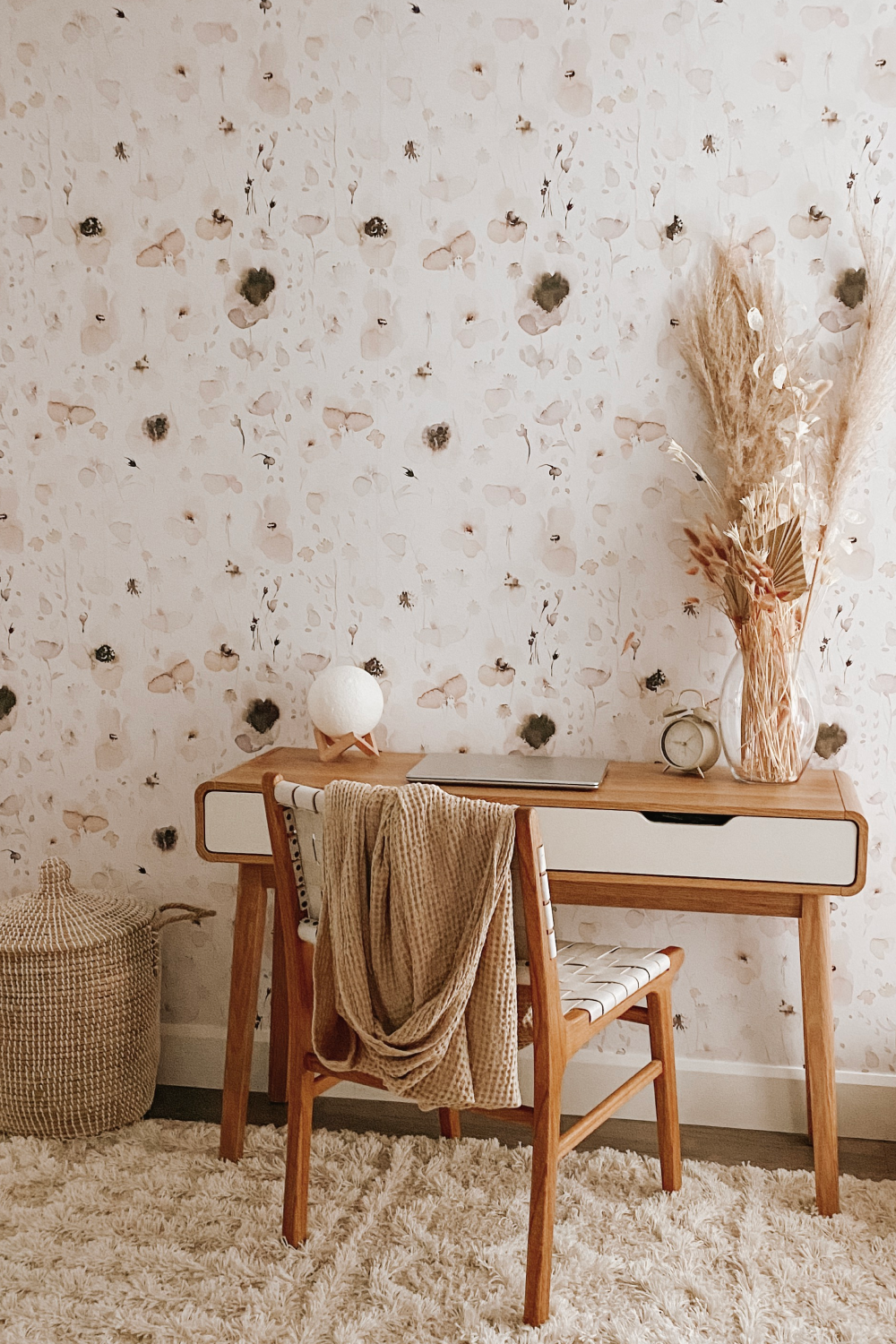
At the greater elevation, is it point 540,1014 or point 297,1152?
point 540,1014

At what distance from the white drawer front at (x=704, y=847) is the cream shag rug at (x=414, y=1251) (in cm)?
59

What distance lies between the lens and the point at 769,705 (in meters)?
2.03

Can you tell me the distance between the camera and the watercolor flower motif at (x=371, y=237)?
2305 mm

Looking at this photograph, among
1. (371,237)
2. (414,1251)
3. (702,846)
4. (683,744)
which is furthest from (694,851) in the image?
(371,237)

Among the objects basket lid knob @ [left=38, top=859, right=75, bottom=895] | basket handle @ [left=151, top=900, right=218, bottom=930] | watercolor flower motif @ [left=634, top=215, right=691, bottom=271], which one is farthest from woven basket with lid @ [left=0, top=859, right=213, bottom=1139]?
watercolor flower motif @ [left=634, top=215, right=691, bottom=271]

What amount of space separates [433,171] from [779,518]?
3.35 feet

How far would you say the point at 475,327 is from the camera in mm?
2289

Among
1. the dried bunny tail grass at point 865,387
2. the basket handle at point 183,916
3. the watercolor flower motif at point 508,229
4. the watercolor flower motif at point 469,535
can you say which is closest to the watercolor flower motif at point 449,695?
the watercolor flower motif at point 469,535

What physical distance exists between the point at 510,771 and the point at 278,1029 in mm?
771

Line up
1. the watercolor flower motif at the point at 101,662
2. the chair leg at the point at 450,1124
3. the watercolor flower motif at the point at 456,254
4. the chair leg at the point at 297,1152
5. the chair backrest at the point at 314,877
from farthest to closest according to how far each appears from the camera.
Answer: the watercolor flower motif at the point at 101,662, the watercolor flower motif at the point at 456,254, the chair leg at the point at 450,1124, the chair leg at the point at 297,1152, the chair backrest at the point at 314,877

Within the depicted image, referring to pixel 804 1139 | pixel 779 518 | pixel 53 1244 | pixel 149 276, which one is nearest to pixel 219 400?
pixel 149 276

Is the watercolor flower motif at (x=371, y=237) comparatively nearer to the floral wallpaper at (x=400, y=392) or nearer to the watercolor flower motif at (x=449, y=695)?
the floral wallpaper at (x=400, y=392)

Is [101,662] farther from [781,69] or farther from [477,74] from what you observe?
[781,69]

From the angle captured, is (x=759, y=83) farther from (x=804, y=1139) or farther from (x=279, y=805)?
(x=804, y=1139)
